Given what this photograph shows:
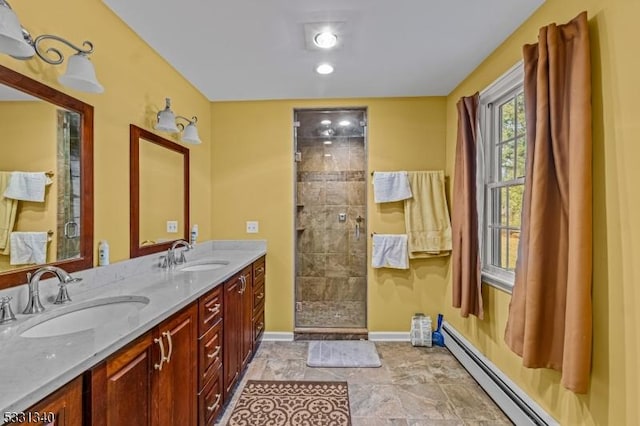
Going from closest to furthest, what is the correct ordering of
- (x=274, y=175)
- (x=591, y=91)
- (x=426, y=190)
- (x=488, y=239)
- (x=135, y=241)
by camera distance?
(x=591, y=91) < (x=135, y=241) < (x=488, y=239) < (x=426, y=190) < (x=274, y=175)

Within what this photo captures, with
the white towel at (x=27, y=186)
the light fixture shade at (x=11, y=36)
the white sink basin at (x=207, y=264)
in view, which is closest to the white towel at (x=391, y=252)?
the white sink basin at (x=207, y=264)

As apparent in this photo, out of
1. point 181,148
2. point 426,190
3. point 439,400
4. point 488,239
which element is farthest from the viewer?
point 426,190

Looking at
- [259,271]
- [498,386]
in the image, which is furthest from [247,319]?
[498,386]

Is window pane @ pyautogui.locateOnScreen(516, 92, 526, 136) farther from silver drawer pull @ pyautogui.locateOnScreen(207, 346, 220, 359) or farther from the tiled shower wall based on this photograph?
silver drawer pull @ pyautogui.locateOnScreen(207, 346, 220, 359)

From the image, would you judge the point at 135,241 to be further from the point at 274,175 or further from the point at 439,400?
the point at 439,400

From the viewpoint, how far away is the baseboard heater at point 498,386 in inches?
70.6

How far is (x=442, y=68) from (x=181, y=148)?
7.43ft

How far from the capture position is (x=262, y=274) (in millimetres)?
3109

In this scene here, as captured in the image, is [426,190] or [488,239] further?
[426,190]

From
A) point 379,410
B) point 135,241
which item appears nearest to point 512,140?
point 379,410

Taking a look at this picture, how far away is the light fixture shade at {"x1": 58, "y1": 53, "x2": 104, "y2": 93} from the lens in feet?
4.55

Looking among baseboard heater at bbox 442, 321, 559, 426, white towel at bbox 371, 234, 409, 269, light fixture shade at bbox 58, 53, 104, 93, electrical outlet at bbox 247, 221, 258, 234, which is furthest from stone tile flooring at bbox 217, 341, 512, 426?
light fixture shade at bbox 58, 53, 104, 93

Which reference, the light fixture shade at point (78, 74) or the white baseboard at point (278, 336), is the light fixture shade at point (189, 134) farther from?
the white baseboard at point (278, 336)

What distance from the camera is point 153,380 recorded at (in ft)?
4.09
